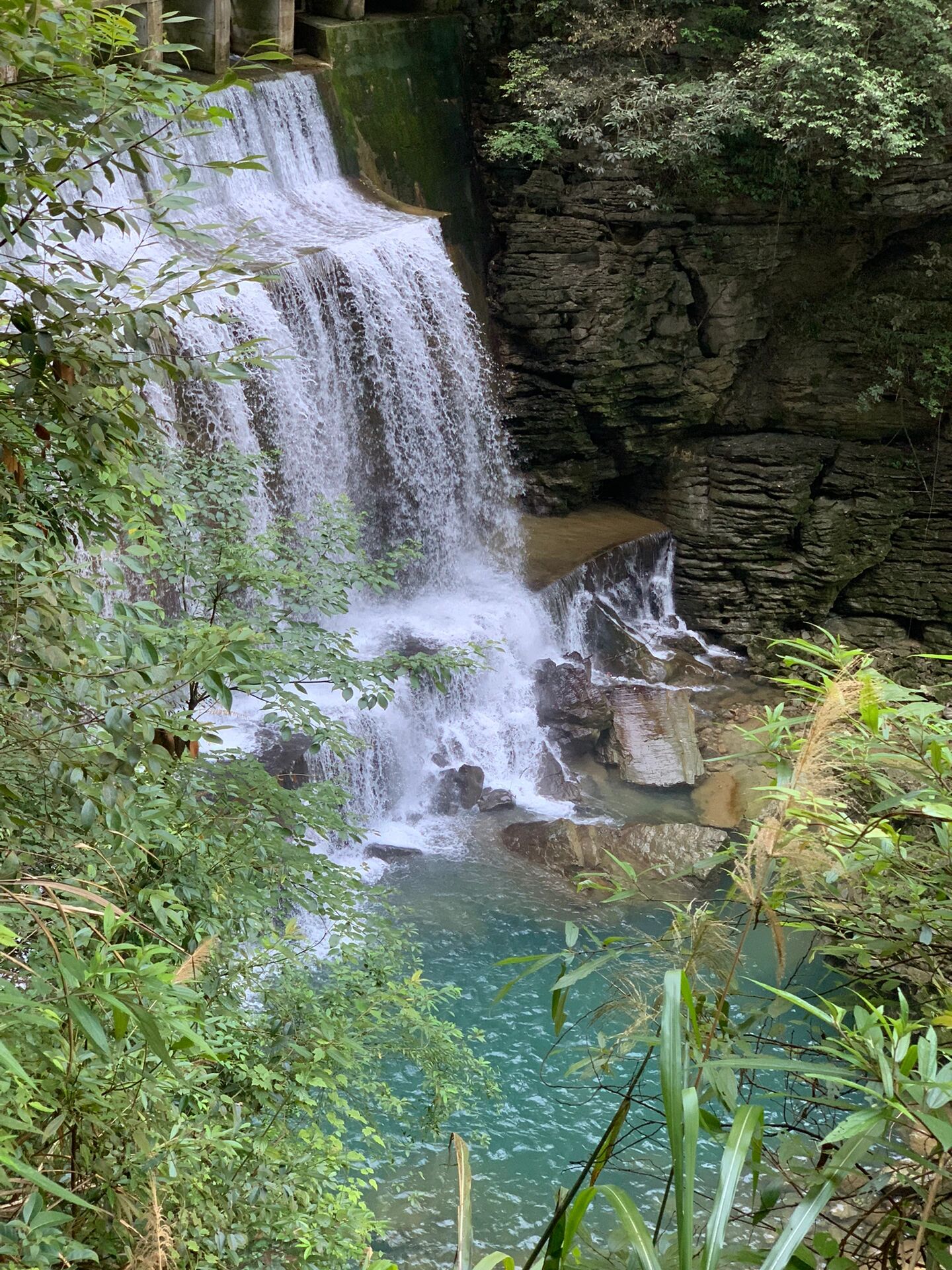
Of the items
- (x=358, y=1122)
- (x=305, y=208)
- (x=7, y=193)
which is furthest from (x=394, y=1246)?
(x=305, y=208)

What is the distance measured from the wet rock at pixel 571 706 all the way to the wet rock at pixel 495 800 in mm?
963

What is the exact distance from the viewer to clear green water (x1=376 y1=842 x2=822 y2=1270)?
5320mm

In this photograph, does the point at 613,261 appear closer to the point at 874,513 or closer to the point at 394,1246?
the point at 874,513

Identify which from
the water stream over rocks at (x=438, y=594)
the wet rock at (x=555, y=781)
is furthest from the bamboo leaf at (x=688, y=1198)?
the wet rock at (x=555, y=781)

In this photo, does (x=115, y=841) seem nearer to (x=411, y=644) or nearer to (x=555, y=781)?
(x=411, y=644)

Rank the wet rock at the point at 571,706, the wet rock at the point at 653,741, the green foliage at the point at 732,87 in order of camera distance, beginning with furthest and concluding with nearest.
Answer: the wet rock at the point at 571,706 → the green foliage at the point at 732,87 → the wet rock at the point at 653,741

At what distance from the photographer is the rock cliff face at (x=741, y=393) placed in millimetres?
11273

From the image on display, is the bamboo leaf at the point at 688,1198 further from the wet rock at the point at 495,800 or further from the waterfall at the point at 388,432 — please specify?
the wet rock at the point at 495,800

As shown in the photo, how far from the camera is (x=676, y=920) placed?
1.88m

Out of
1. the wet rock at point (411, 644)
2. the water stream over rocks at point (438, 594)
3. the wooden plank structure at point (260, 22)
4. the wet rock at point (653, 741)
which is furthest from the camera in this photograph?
the wooden plank structure at point (260, 22)

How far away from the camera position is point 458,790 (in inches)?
361

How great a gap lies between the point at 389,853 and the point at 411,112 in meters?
7.86

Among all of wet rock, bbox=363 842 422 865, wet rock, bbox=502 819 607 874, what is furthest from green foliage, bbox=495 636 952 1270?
wet rock, bbox=363 842 422 865

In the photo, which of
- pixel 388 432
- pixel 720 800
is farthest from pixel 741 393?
pixel 720 800
